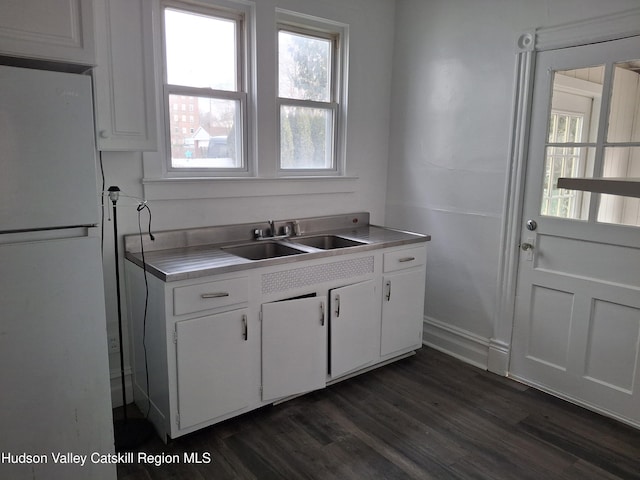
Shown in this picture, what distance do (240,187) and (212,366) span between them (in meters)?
1.16

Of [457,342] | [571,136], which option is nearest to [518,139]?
[571,136]

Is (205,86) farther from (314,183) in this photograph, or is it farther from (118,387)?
(118,387)

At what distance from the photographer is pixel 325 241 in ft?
10.8

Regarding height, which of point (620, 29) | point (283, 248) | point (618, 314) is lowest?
point (618, 314)

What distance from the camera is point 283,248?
294cm

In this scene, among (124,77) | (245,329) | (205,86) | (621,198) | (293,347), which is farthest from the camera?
(205,86)

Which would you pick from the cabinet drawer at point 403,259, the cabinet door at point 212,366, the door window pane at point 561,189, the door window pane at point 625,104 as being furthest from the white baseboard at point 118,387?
the door window pane at point 625,104

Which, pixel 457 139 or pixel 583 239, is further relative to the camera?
pixel 457 139

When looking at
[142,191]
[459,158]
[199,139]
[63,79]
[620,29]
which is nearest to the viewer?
[63,79]

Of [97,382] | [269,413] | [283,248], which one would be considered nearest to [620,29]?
[283,248]

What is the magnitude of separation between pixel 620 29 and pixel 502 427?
2.18 m

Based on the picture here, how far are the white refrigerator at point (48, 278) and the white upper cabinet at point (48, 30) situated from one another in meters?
0.09

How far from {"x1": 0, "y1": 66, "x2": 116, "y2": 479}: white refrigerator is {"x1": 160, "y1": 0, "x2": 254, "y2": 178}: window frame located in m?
1.01

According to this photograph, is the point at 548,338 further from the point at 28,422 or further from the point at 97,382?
the point at 28,422
